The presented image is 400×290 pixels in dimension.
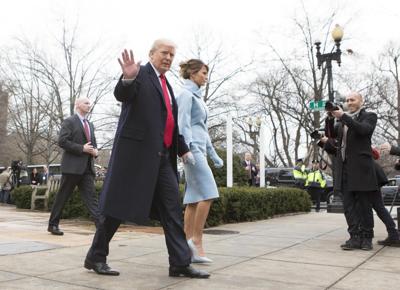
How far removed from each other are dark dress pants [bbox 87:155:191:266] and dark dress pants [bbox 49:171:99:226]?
96.7 inches

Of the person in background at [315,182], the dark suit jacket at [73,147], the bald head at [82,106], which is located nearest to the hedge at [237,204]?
the dark suit jacket at [73,147]

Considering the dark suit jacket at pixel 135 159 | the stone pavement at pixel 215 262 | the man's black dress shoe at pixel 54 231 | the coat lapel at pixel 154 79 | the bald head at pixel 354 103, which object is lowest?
the stone pavement at pixel 215 262

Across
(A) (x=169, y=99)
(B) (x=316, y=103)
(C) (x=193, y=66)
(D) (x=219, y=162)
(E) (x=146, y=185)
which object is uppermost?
(B) (x=316, y=103)

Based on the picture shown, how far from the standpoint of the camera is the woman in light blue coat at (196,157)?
14.0 feet

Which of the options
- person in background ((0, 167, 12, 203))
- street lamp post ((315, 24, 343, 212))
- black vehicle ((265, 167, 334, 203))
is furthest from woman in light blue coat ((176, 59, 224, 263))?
black vehicle ((265, 167, 334, 203))

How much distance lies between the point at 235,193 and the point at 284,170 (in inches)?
599

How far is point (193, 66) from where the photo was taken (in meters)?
4.49

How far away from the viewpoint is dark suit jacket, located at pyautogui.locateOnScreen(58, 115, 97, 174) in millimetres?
6090

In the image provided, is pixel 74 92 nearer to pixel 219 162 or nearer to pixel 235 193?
pixel 235 193

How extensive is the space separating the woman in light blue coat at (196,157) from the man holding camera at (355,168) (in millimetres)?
1666

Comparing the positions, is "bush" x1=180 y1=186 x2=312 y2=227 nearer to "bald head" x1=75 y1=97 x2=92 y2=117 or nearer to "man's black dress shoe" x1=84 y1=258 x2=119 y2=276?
"bald head" x1=75 y1=97 x2=92 y2=117

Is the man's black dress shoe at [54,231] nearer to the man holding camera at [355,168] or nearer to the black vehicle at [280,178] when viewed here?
the man holding camera at [355,168]

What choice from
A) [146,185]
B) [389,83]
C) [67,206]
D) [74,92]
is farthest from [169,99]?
[389,83]

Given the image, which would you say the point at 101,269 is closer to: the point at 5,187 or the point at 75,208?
the point at 75,208
